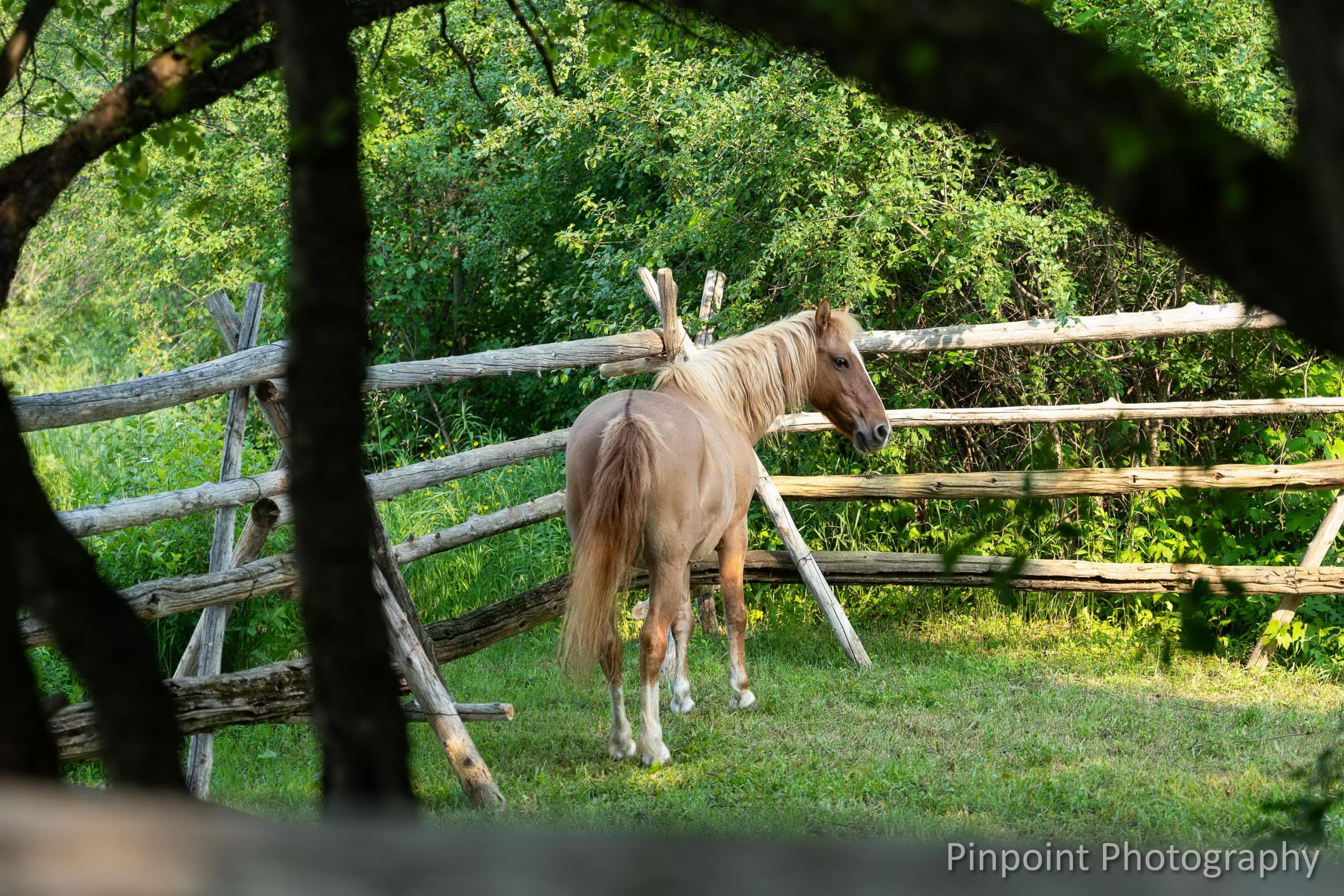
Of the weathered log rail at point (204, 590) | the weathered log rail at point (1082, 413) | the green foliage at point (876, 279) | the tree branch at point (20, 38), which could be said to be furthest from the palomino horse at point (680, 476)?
the tree branch at point (20, 38)

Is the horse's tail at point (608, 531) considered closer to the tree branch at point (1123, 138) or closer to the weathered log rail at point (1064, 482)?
the weathered log rail at point (1064, 482)

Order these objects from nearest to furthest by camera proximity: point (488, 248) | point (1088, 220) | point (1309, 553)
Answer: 1. point (1309, 553)
2. point (1088, 220)
3. point (488, 248)

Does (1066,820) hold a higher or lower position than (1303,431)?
lower

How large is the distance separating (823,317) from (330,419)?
16.7 feet

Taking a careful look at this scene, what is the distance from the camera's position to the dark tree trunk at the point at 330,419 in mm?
1135

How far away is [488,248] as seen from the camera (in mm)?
10844

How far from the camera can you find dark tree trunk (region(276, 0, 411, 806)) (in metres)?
1.13

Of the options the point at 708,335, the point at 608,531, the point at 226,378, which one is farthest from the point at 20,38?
the point at 708,335

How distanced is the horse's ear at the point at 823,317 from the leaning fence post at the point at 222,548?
9.66 feet

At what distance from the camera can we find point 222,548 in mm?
4445

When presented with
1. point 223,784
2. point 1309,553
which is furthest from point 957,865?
point 1309,553

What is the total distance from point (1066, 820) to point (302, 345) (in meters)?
3.76

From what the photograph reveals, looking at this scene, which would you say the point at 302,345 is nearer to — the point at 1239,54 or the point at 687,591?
the point at 687,591

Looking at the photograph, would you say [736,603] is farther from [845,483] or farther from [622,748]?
[845,483]
